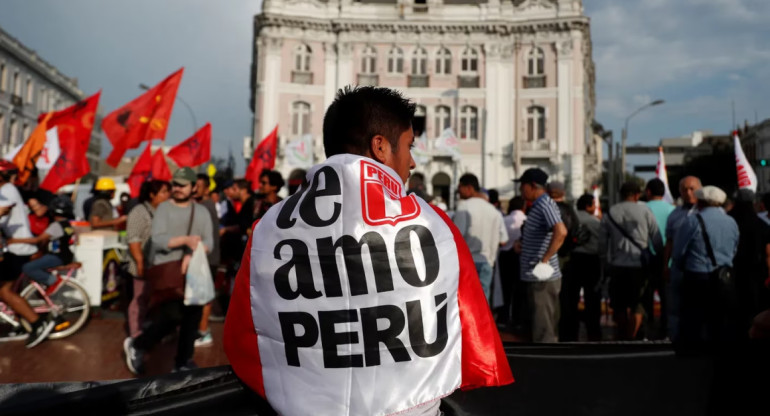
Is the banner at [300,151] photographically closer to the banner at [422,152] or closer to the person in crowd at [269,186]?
the banner at [422,152]

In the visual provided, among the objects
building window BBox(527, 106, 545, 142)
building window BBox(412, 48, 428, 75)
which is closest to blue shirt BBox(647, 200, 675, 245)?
building window BBox(527, 106, 545, 142)

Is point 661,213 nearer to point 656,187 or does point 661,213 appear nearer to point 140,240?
point 656,187

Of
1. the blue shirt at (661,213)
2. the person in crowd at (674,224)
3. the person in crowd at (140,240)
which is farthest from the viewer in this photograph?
the blue shirt at (661,213)

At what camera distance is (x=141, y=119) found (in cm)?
952

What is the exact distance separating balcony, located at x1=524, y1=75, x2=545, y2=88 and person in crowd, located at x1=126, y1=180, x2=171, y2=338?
25.1 meters

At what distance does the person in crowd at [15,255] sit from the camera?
5696 mm

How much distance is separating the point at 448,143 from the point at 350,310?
25.3 metres

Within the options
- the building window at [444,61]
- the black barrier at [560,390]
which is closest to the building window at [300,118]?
the building window at [444,61]

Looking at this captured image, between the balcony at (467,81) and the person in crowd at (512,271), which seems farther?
the balcony at (467,81)

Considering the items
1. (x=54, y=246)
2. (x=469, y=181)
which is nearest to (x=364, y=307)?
(x=469, y=181)

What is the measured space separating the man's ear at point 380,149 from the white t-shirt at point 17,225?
212 inches

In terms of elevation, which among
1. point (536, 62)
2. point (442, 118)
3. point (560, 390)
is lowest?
point (560, 390)

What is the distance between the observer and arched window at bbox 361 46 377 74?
29.0m

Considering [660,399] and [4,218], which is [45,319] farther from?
[660,399]
